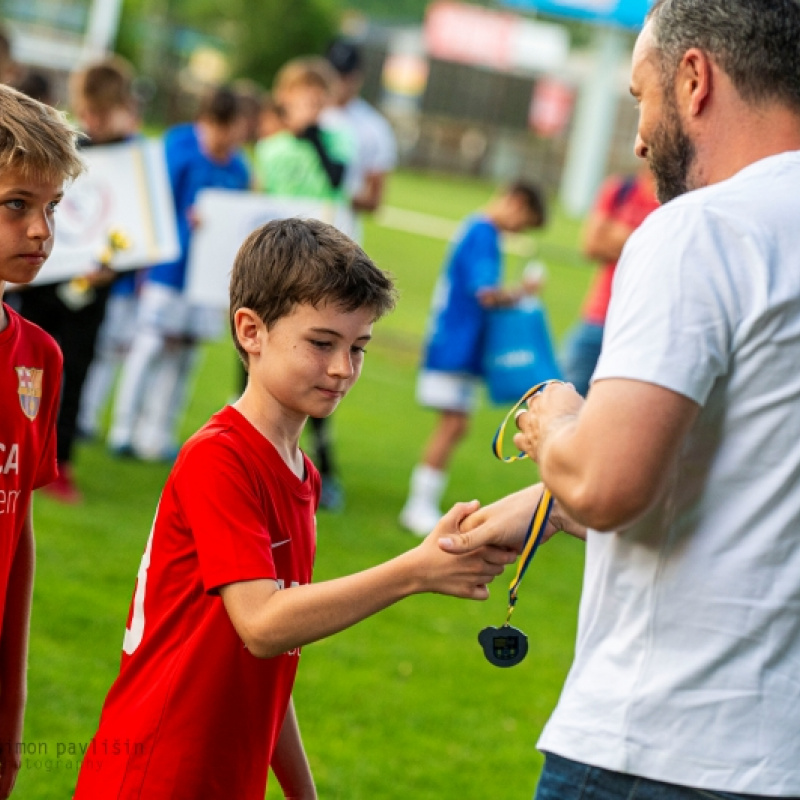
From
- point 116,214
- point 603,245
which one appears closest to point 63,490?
point 116,214

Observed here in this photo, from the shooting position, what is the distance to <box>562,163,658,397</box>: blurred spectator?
8.67m

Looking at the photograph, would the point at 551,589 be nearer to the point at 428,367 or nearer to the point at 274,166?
the point at 428,367

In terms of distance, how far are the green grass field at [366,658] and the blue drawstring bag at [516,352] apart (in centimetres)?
107

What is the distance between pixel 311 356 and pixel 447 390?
5703mm

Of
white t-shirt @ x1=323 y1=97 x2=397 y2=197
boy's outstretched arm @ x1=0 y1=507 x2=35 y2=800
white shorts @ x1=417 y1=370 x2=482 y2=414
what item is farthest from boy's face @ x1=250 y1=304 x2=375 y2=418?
white t-shirt @ x1=323 y1=97 x2=397 y2=197

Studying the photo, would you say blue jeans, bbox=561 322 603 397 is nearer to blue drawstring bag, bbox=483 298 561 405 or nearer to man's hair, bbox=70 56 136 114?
blue drawstring bag, bbox=483 298 561 405

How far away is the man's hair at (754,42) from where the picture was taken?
2.08 metres

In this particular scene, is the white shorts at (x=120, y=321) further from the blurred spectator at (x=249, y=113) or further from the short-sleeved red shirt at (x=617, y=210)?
the short-sleeved red shirt at (x=617, y=210)

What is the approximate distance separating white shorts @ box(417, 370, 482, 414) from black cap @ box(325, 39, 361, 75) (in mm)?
3010

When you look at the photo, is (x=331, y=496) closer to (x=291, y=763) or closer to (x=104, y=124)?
(x=104, y=124)

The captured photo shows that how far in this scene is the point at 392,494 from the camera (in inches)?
363

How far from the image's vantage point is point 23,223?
2717 mm

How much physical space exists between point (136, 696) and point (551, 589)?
5376 millimetres

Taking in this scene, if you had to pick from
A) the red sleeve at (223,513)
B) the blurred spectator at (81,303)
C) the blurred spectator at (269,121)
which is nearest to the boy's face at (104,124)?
the blurred spectator at (81,303)
